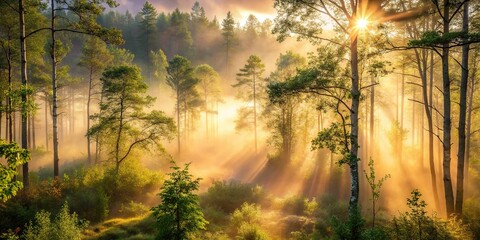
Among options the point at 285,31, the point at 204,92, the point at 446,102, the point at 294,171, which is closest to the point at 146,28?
the point at 204,92

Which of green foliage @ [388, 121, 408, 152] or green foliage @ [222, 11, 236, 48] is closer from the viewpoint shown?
green foliage @ [388, 121, 408, 152]

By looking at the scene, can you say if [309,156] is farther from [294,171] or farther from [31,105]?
[31,105]

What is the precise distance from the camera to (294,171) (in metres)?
31.7

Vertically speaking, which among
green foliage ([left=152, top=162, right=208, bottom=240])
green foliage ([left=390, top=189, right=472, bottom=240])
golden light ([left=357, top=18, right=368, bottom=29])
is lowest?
green foliage ([left=390, top=189, right=472, bottom=240])

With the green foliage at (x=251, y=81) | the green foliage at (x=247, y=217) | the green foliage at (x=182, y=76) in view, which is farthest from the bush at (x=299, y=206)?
the green foliage at (x=182, y=76)

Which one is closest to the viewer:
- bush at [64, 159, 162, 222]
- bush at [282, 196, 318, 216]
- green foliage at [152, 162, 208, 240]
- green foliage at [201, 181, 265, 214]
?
green foliage at [152, 162, 208, 240]

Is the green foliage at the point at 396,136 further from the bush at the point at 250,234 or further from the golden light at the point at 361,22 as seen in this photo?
the bush at the point at 250,234

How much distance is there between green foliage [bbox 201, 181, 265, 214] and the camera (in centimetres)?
1914

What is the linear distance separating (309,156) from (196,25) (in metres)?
76.2

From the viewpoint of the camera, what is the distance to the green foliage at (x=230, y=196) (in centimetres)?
1914

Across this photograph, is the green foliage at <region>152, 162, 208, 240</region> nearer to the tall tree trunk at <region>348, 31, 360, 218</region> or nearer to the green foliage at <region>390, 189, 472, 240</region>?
the tall tree trunk at <region>348, 31, 360, 218</region>

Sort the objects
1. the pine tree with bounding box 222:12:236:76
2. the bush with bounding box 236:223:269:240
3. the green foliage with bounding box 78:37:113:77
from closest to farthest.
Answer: the bush with bounding box 236:223:269:240 < the green foliage with bounding box 78:37:113:77 < the pine tree with bounding box 222:12:236:76

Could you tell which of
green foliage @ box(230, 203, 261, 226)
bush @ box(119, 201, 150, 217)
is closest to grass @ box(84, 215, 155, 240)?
bush @ box(119, 201, 150, 217)

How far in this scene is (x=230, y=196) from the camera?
2006 cm
